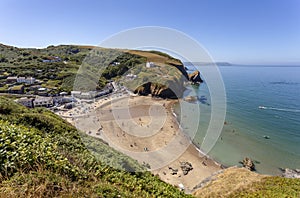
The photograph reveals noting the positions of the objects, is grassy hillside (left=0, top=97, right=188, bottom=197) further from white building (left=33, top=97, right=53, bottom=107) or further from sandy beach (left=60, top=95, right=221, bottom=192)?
white building (left=33, top=97, right=53, bottom=107)

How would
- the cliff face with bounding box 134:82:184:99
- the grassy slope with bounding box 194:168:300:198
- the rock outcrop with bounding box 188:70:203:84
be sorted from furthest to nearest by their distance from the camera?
→ the rock outcrop with bounding box 188:70:203:84, the cliff face with bounding box 134:82:184:99, the grassy slope with bounding box 194:168:300:198

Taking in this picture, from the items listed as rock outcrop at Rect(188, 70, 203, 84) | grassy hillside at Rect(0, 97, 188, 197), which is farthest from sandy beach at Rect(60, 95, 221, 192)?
rock outcrop at Rect(188, 70, 203, 84)

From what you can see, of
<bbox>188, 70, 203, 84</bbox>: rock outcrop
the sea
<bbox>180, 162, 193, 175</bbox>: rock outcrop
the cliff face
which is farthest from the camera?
<bbox>188, 70, 203, 84</bbox>: rock outcrop

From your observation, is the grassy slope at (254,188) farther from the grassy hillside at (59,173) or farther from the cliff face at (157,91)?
the cliff face at (157,91)

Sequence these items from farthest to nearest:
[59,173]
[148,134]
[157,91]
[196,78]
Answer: [196,78] < [157,91] < [148,134] < [59,173]

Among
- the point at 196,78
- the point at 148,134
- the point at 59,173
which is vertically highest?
the point at 59,173

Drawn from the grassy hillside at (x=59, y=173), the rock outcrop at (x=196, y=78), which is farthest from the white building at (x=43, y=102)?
the rock outcrop at (x=196, y=78)

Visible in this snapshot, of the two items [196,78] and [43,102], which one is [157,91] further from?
[196,78]

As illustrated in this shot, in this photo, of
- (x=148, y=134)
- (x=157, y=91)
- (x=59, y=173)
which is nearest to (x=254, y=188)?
(x=59, y=173)

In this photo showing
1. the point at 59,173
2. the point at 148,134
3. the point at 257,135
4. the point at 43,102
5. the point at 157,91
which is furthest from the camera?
the point at 157,91
